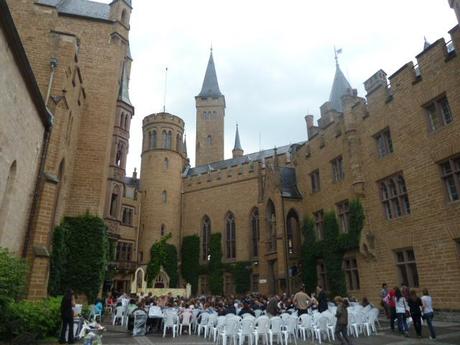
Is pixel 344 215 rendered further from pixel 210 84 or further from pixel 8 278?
pixel 210 84

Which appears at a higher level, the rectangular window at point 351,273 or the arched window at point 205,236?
the arched window at point 205,236

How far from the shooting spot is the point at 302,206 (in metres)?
24.5

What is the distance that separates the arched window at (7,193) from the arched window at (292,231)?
57.0 feet

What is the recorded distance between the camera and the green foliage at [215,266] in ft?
109

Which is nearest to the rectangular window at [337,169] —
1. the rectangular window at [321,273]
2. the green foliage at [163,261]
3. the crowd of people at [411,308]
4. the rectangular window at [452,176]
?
the rectangular window at [321,273]

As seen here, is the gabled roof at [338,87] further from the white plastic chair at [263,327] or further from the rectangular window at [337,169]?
the white plastic chair at [263,327]

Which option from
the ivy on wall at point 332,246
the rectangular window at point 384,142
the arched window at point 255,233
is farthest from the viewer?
the arched window at point 255,233

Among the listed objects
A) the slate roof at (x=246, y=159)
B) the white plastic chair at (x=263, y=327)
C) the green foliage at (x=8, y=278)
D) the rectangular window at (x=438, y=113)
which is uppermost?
the slate roof at (x=246, y=159)

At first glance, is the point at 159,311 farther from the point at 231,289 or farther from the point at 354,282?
the point at 231,289

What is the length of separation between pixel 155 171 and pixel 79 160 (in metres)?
19.5

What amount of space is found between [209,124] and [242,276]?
101ft

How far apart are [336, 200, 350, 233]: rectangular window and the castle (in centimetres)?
8

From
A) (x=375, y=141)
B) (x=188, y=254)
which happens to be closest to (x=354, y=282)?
(x=375, y=141)

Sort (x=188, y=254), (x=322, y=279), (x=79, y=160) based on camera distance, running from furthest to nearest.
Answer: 1. (x=188, y=254)
2. (x=322, y=279)
3. (x=79, y=160)
